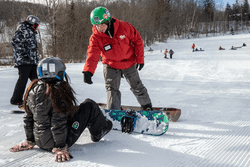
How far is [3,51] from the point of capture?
1716 cm

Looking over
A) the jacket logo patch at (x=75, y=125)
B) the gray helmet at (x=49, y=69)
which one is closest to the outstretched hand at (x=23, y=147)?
the jacket logo patch at (x=75, y=125)

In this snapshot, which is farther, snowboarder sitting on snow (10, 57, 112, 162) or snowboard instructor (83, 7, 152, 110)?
snowboard instructor (83, 7, 152, 110)

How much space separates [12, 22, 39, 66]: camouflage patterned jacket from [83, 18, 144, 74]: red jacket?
1.44 m

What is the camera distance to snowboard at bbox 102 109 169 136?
2365 millimetres

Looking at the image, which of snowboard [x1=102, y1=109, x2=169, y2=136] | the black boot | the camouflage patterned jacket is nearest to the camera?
the black boot

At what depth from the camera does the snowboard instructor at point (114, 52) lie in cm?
253

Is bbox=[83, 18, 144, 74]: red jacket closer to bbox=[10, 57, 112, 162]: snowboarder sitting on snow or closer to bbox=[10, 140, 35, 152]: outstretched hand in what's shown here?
bbox=[10, 57, 112, 162]: snowboarder sitting on snow

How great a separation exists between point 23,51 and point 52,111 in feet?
7.36

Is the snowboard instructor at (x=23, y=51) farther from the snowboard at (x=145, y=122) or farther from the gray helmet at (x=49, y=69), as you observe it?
the gray helmet at (x=49, y=69)

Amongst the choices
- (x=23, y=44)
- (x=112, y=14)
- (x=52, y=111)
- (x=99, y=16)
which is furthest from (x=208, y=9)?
(x=52, y=111)

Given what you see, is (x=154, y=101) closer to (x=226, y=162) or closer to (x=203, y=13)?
(x=226, y=162)

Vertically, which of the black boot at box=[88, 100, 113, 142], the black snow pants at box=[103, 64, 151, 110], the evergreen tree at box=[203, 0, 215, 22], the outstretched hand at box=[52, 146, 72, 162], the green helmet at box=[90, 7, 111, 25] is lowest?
the outstretched hand at box=[52, 146, 72, 162]

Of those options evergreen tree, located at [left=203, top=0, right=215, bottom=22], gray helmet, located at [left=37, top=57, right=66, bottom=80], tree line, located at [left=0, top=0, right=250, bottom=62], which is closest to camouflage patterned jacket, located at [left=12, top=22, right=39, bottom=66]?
gray helmet, located at [left=37, top=57, right=66, bottom=80]

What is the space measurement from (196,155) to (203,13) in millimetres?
69511
